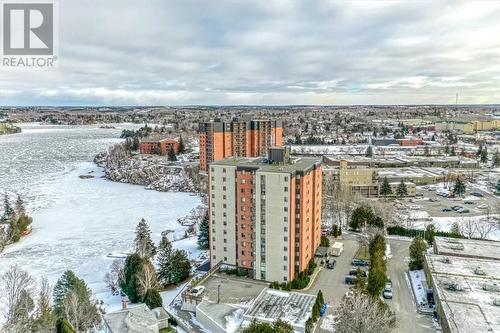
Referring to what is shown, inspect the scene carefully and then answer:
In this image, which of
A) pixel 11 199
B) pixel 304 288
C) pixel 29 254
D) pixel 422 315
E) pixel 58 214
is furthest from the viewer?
pixel 11 199

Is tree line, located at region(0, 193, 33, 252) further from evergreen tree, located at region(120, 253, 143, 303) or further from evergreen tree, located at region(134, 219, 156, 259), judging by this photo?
evergreen tree, located at region(120, 253, 143, 303)

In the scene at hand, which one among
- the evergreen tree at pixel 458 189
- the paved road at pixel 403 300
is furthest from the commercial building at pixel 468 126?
the paved road at pixel 403 300

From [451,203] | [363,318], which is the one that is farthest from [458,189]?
[363,318]

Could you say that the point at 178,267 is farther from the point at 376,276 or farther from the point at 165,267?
the point at 376,276

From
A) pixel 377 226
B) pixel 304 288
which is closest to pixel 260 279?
pixel 304 288

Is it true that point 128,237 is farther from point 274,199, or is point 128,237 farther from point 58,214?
point 274,199

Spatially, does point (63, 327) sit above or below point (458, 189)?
below

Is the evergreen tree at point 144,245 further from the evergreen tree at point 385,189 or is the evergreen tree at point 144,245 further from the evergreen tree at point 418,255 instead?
the evergreen tree at point 385,189
